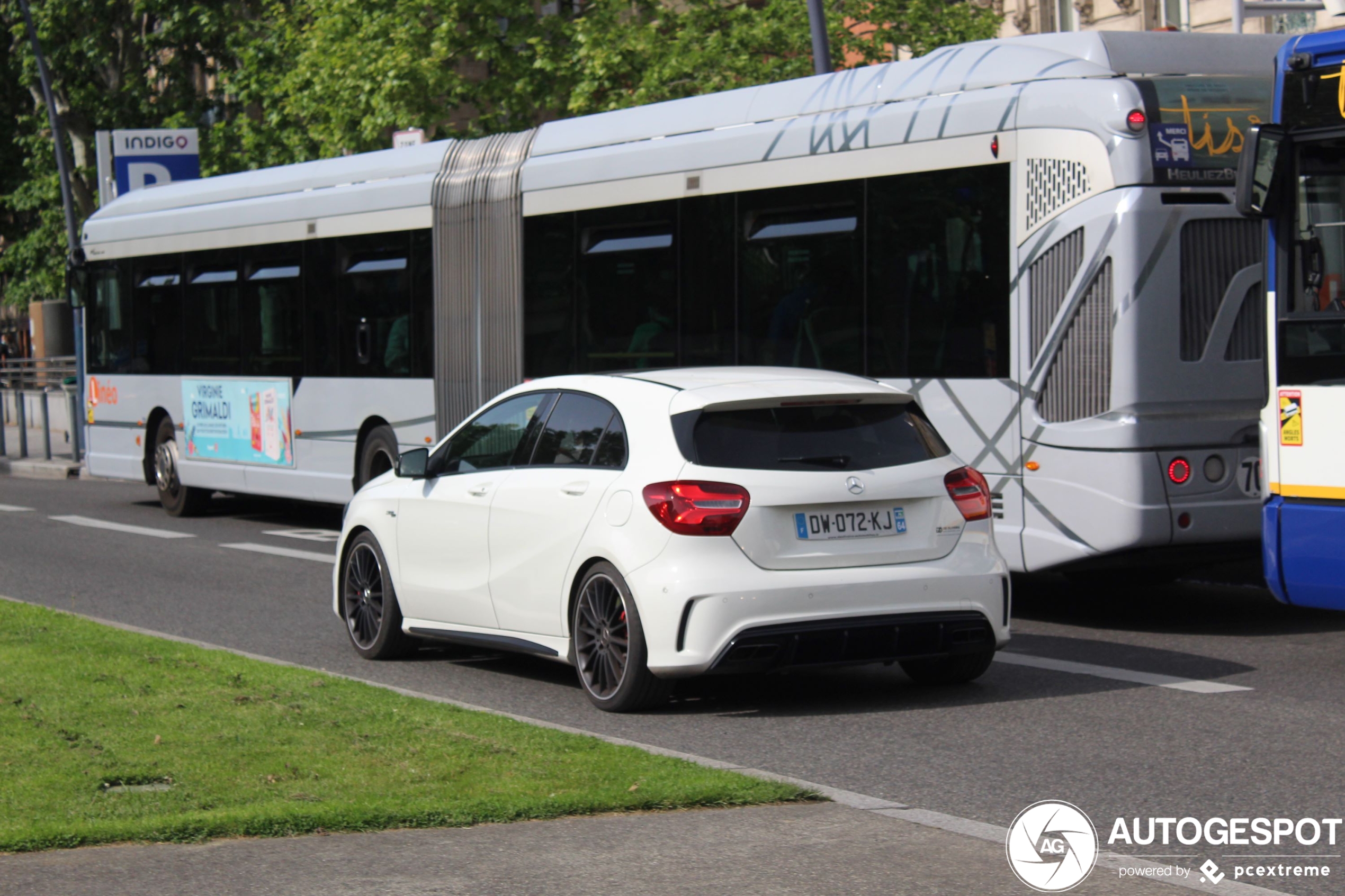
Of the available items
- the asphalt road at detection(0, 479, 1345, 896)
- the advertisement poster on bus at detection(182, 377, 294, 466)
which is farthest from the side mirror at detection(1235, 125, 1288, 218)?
the advertisement poster on bus at detection(182, 377, 294, 466)

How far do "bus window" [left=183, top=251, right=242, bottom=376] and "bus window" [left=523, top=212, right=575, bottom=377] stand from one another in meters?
→ 4.98

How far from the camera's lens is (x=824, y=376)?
875 centimetres

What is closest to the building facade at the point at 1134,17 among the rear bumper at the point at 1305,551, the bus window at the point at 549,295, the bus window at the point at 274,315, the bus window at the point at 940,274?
the bus window at the point at 274,315

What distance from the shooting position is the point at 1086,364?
1038 cm

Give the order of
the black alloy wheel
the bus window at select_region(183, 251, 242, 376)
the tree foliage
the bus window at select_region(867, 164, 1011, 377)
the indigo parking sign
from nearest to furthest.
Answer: the black alloy wheel
the bus window at select_region(867, 164, 1011, 377)
the bus window at select_region(183, 251, 242, 376)
the tree foliage
the indigo parking sign

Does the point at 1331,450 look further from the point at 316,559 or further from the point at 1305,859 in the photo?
the point at 316,559

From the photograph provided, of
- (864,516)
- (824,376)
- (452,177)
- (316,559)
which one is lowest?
(316,559)

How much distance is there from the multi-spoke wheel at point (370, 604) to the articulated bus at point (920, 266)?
324 cm

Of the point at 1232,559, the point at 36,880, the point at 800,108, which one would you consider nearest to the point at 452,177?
the point at 800,108

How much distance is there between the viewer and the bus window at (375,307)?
1655 centimetres

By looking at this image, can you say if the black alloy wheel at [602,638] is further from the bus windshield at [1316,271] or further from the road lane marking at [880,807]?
the bus windshield at [1316,271]

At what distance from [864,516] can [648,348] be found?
18.2 feet

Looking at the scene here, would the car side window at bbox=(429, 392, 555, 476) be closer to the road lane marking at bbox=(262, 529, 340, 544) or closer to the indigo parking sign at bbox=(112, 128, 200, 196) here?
the road lane marking at bbox=(262, 529, 340, 544)

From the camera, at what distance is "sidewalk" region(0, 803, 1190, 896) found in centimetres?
522
